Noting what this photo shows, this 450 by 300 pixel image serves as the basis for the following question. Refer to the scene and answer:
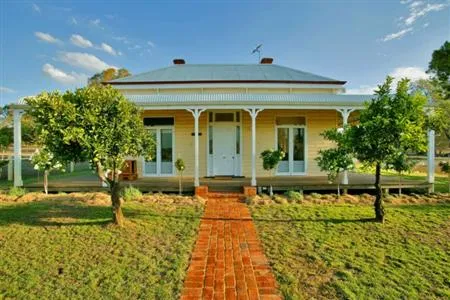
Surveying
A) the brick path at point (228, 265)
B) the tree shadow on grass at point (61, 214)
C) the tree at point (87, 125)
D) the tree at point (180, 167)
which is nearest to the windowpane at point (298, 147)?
the tree at point (180, 167)

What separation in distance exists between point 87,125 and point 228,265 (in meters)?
3.54

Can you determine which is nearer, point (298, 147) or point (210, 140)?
point (210, 140)

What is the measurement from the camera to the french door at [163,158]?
35.3 feet

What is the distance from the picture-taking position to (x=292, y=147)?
1081cm

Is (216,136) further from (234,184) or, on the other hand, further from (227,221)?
(227,221)

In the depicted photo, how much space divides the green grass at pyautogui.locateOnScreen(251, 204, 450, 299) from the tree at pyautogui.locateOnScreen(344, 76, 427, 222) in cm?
159

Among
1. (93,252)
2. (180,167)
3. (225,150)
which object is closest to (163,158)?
(225,150)

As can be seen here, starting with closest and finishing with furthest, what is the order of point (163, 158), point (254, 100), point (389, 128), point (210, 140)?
point (389, 128) < point (254, 100) < point (210, 140) < point (163, 158)

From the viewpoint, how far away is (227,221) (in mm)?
5922

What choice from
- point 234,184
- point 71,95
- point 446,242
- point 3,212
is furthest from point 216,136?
point 446,242

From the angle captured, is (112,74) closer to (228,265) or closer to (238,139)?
(238,139)

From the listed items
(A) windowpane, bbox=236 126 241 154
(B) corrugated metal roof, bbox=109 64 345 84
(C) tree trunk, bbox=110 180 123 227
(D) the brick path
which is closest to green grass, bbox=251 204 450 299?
(D) the brick path

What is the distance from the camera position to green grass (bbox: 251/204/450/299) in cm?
321

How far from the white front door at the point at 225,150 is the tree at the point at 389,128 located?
18.5 feet
